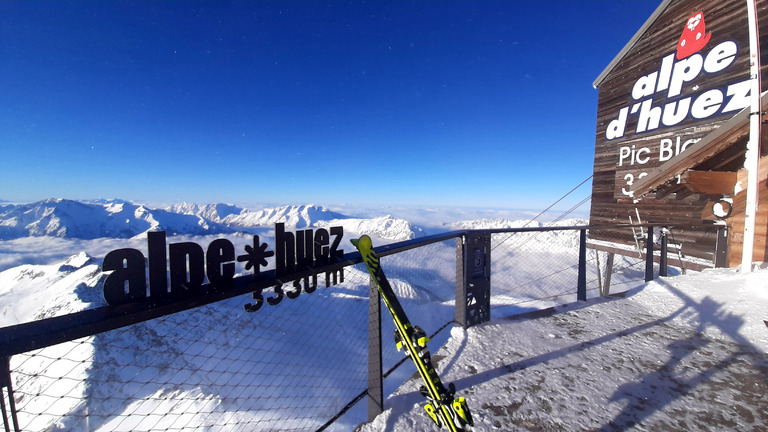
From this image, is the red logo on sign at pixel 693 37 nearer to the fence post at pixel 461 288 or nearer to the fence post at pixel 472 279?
the fence post at pixel 472 279

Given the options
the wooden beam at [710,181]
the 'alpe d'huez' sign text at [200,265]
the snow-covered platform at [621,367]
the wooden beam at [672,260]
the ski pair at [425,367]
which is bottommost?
the snow-covered platform at [621,367]

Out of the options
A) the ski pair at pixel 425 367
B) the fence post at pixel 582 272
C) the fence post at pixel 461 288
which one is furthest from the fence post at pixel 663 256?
the ski pair at pixel 425 367

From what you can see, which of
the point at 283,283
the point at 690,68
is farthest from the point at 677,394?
the point at 690,68

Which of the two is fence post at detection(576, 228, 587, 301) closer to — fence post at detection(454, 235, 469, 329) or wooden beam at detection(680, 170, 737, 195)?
fence post at detection(454, 235, 469, 329)

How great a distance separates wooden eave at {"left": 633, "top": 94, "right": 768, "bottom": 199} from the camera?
524 centimetres

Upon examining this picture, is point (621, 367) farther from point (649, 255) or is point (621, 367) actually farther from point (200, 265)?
point (200, 265)

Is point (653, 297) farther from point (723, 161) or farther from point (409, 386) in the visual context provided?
point (409, 386)

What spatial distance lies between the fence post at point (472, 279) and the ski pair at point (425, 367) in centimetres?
167

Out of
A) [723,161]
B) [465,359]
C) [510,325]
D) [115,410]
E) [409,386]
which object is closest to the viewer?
[409,386]

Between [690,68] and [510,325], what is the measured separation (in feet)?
31.4

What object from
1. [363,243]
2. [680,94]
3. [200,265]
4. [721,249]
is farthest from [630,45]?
[200,265]

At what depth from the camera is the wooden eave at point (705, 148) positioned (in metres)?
5.24

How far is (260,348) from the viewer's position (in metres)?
16.0

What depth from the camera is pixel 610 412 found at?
2426mm
